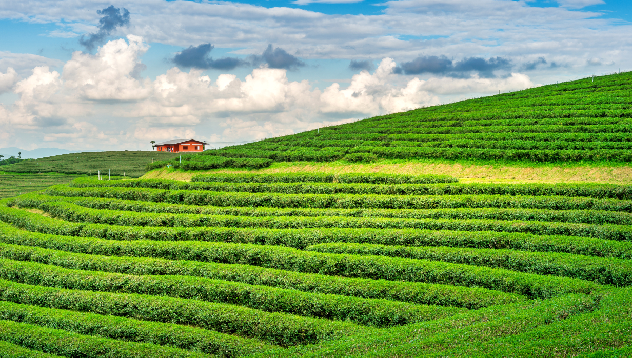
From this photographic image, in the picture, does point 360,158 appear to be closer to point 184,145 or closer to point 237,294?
point 237,294

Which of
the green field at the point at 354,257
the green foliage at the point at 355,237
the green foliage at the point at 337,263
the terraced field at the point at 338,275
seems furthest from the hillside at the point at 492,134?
the green foliage at the point at 337,263

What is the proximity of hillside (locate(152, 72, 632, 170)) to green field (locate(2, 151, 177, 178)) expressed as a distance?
106ft

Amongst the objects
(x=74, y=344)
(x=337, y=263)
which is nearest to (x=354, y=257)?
(x=337, y=263)

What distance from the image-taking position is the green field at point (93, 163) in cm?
7607

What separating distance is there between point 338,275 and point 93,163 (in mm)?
79989

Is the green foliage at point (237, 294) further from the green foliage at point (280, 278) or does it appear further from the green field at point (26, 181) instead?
the green field at point (26, 181)

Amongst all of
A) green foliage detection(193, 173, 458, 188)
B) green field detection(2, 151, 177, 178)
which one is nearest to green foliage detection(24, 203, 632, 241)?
green foliage detection(193, 173, 458, 188)

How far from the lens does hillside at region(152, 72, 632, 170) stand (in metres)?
33.3

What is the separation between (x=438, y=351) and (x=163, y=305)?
1145 centimetres

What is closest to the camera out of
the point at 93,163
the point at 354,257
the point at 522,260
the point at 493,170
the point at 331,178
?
the point at 522,260

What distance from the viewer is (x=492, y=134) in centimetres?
3847

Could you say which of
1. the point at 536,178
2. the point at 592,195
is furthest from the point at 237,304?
the point at 536,178

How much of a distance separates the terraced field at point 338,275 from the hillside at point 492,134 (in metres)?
7.79

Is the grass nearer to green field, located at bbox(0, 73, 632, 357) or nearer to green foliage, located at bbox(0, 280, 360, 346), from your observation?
green field, located at bbox(0, 73, 632, 357)
